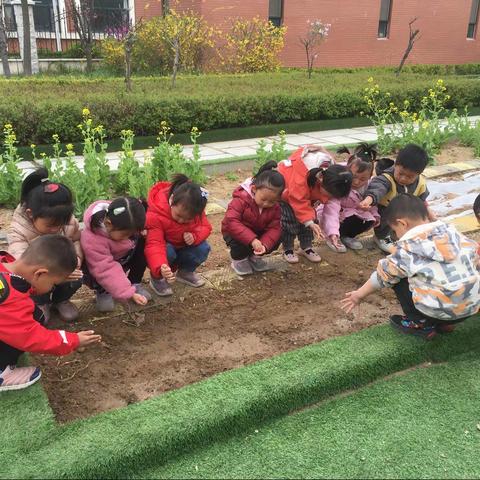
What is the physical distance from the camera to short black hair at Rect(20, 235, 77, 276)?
2279 mm

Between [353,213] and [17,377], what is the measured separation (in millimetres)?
2788

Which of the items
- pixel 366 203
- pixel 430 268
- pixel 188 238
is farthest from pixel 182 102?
pixel 430 268

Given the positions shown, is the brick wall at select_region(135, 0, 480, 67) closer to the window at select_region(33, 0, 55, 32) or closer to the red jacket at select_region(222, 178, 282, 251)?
the window at select_region(33, 0, 55, 32)

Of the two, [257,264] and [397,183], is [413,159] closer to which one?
[397,183]

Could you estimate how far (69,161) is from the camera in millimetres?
4453

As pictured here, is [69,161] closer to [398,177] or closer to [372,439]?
[398,177]

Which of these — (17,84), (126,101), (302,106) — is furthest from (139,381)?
(17,84)

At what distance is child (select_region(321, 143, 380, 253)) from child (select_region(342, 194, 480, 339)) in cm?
116

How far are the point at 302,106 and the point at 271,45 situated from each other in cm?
695

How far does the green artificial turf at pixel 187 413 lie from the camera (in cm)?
199

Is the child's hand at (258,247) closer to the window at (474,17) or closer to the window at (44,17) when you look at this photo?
the window at (44,17)

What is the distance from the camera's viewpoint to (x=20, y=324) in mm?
2184

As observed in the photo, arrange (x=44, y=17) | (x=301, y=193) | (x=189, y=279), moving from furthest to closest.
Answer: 1. (x=44, y=17)
2. (x=301, y=193)
3. (x=189, y=279)

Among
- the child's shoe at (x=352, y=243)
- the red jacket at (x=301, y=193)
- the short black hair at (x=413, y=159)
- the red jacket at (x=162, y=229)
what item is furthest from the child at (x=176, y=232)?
the short black hair at (x=413, y=159)
